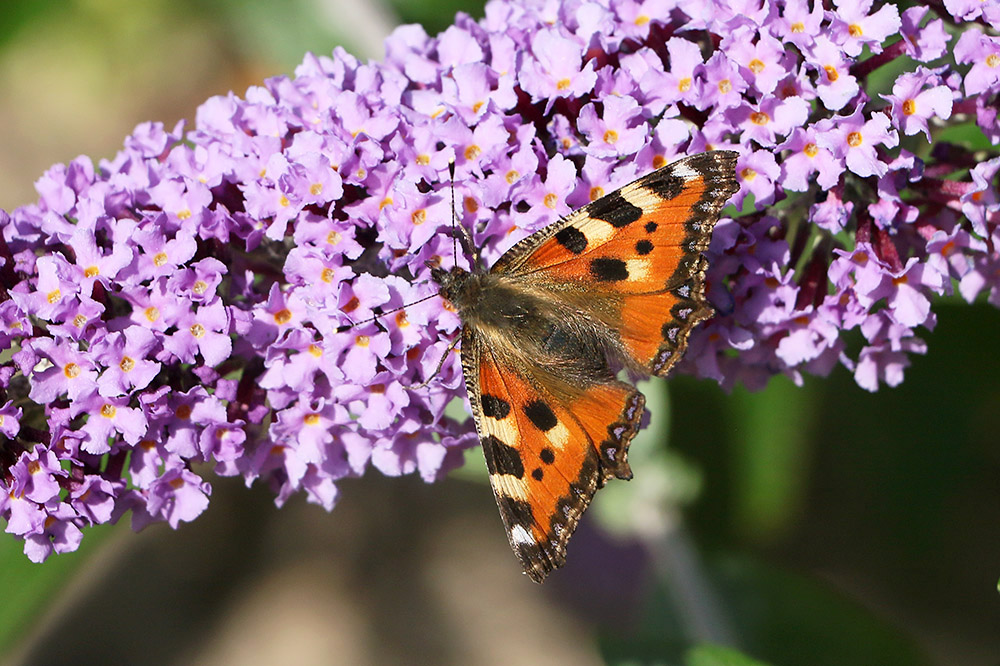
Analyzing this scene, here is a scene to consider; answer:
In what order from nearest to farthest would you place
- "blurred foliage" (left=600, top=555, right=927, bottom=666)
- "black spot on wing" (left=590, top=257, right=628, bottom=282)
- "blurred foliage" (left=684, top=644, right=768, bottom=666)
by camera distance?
"black spot on wing" (left=590, top=257, right=628, bottom=282) → "blurred foliage" (left=684, top=644, right=768, bottom=666) → "blurred foliage" (left=600, top=555, right=927, bottom=666)

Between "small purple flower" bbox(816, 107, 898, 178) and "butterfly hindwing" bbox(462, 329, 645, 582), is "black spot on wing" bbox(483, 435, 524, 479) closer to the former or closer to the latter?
"butterfly hindwing" bbox(462, 329, 645, 582)

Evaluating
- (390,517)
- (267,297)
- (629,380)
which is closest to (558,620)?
(390,517)

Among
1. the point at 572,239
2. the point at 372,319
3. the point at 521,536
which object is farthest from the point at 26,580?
the point at 572,239

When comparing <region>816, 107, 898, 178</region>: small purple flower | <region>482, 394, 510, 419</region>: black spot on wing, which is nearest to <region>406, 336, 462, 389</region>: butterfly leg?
<region>482, 394, 510, 419</region>: black spot on wing

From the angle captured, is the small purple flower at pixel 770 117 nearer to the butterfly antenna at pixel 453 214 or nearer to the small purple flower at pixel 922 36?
the small purple flower at pixel 922 36

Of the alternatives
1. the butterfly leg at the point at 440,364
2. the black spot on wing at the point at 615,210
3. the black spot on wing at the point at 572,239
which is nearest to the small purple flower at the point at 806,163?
the black spot on wing at the point at 615,210
